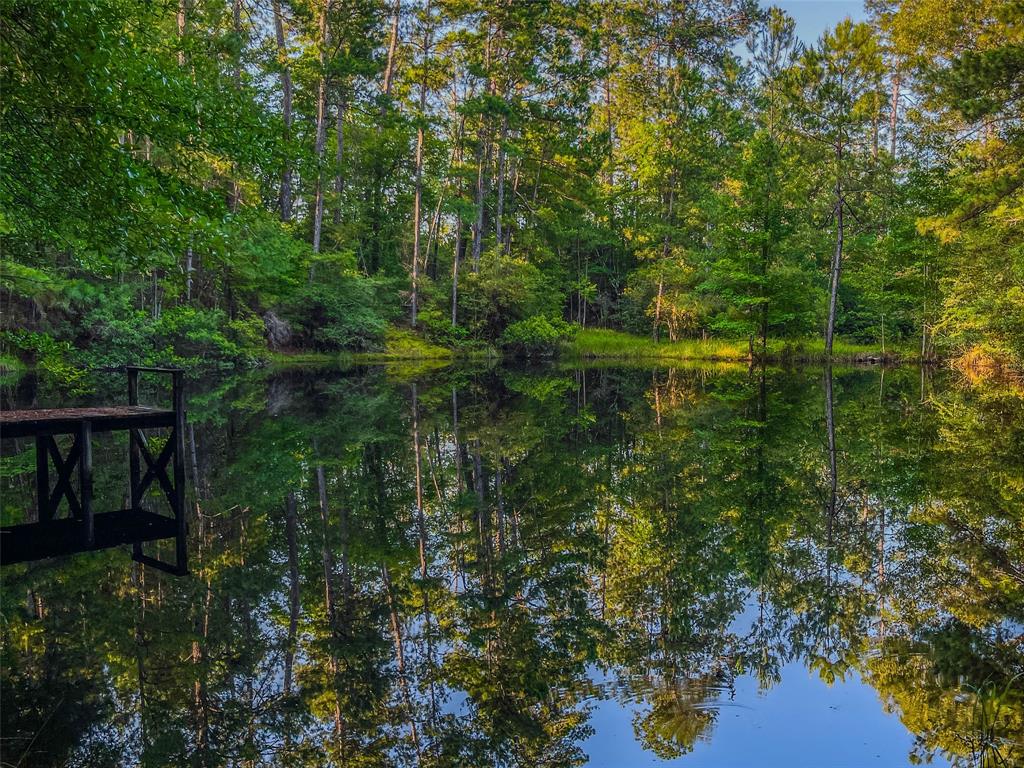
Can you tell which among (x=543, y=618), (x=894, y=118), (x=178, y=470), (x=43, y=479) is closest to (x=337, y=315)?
(x=43, y=479)

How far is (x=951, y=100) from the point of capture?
13.4 meters

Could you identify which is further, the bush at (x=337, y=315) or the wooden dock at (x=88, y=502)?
the bush at (x=337, y=315)

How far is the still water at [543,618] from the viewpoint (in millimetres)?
3172

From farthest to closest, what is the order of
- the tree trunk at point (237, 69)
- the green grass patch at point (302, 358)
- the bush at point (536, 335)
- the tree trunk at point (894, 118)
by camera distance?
the tree trunk at point (894, 118), the bush at point (536, 335), the green grass patch at point (302, 358), the tree trunk at point (237, 69)

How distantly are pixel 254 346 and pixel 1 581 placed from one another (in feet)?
72.2

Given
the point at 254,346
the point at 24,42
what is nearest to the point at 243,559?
the point at 24,42

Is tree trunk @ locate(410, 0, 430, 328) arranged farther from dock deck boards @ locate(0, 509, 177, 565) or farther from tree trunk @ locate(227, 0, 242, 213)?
dock deck boards @ locate(0, 509, 177, 565)

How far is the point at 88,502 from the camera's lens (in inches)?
221

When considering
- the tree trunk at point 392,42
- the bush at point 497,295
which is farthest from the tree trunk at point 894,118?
the tree trunk at point 392,42

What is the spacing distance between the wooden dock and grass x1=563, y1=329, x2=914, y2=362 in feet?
92.4

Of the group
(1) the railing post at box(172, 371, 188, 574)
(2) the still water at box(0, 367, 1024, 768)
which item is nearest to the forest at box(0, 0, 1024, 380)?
(1) the railing post at box(172, 371, 188, 574)

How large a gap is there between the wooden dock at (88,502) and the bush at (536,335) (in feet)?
83.4

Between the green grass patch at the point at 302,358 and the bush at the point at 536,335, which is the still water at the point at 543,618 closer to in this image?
the green grass patch at the point at 302,358

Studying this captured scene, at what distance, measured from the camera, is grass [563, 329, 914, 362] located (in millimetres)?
30453
